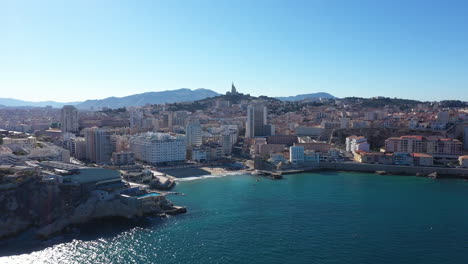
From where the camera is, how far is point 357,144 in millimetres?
24031

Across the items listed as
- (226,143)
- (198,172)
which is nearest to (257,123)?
(226,143)

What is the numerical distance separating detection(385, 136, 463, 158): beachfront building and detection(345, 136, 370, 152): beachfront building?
4.21 ft

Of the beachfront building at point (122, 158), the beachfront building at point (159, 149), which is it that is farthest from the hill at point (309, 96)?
the beachfront building at point (122, 158)

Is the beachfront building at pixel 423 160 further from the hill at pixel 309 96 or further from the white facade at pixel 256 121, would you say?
the hill at pixel 309 96

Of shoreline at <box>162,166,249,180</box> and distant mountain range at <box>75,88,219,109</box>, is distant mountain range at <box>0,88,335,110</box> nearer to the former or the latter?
distant mountain range at <box>75,88,219,109</box>

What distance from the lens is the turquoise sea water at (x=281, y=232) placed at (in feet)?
29.2

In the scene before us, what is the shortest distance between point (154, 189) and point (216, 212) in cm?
412

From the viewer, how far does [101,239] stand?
32.7 ft

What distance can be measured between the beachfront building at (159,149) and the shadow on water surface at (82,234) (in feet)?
31.1

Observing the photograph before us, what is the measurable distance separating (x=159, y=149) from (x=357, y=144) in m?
12.0

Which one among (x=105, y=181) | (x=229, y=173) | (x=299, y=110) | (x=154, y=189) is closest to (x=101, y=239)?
(x=105, y=181)

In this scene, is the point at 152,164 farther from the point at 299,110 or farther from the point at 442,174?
the point at 299,110

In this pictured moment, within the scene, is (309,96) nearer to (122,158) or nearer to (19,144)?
(122,158)

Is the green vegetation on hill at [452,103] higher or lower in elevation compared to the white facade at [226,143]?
higher
